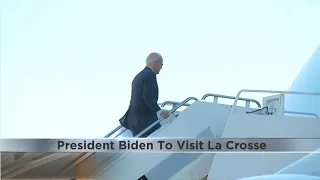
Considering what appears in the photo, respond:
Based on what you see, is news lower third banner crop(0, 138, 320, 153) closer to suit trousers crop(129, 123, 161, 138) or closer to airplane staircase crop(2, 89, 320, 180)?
airplane staircase crop(2, 89, 320, 180)

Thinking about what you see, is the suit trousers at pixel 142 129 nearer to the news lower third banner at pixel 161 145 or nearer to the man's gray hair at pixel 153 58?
the man's gray hair at pixel 153 58

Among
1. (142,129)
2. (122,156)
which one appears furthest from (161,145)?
(142,129)

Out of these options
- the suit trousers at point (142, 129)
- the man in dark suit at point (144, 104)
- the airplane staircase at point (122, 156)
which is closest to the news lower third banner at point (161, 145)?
the airplane staircase at point (122, 156)

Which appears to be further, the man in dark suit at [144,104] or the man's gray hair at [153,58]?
the man in dark suit at [144,104]

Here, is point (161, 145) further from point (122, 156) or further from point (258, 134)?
point (258, 134)

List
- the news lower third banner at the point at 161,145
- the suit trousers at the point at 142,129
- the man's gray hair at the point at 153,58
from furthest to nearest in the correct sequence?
the suit trousers at the point at 142,129 < the man's gray hair at the point at 153,58 < the news lower third banner at the point at 161,145

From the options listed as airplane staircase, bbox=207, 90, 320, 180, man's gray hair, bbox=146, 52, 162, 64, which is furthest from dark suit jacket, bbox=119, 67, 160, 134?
airplane staircase, bbox=207, 90, 320, 180

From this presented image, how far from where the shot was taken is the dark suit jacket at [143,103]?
183cm

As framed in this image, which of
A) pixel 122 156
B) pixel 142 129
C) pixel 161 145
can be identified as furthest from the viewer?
pixel 142 129

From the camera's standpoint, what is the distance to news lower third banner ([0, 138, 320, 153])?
4.38 ft

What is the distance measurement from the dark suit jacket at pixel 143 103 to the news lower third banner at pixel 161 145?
1.40 ft

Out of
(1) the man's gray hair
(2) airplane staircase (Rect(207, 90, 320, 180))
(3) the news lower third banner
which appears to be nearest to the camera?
(3) the news lower third banner

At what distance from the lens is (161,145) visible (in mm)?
1353

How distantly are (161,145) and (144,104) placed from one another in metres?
0.59
